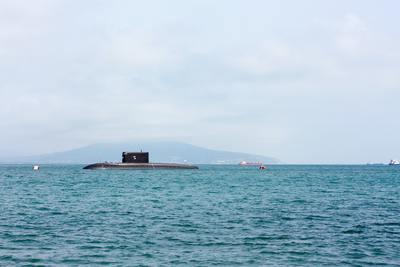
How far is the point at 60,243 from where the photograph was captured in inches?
1401

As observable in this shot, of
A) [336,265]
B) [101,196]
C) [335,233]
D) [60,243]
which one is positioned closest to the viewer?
[336,265]

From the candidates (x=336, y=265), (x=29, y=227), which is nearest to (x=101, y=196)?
(x=29, y=227)

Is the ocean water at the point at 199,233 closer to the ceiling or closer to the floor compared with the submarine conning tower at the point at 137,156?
closer to the floor

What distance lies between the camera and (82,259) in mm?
30641

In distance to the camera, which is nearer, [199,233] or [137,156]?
[199,233]

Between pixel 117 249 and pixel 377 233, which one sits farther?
pixel 377 233

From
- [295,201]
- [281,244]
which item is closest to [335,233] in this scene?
[281,244]

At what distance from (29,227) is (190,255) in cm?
1750

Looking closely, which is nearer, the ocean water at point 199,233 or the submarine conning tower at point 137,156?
the ocean water at point 199,233

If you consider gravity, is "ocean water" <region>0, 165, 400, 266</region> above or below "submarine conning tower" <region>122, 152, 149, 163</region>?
below

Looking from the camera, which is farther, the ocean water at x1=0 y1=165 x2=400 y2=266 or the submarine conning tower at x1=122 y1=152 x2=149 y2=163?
the submarine conning tower at x1=122 y1=152 x2=149 y2=163

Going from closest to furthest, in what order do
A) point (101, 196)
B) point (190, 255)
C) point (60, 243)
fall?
point (190, 255) → point (60, 243) → point (101, 196)

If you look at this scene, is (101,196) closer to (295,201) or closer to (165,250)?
(295,201)

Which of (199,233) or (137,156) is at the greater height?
(137,156)
